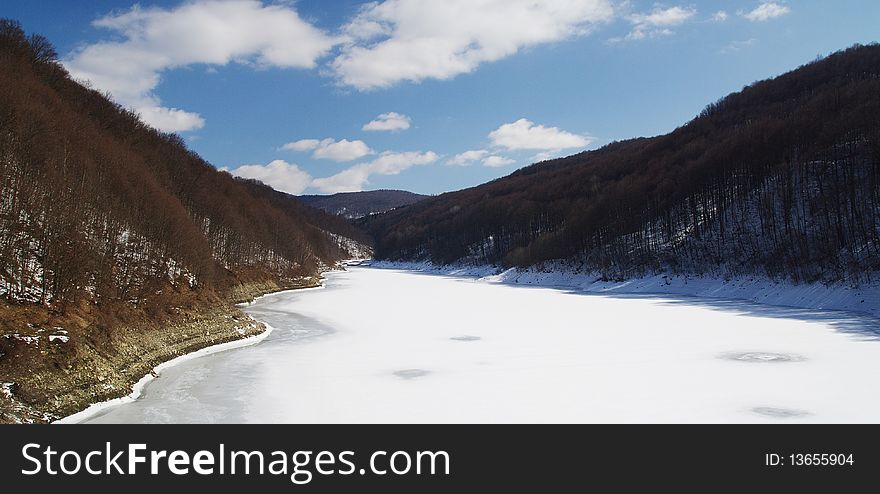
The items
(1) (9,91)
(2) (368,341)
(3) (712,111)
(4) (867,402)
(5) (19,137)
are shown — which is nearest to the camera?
(4) (867,402)

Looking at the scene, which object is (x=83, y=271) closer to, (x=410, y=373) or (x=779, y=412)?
(x=410, y=373)

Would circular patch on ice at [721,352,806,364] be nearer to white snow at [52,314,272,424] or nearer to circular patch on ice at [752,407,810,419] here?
circular patch on ice at [752,407,810,419]

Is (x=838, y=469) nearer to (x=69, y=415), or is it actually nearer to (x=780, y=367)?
(x=780, y=367)

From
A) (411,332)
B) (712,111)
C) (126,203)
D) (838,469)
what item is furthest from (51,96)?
(712,111)

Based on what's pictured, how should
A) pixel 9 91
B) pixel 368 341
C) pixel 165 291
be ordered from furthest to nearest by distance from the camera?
pixel 9 91 < pixel 165 291 < pixel 368 341


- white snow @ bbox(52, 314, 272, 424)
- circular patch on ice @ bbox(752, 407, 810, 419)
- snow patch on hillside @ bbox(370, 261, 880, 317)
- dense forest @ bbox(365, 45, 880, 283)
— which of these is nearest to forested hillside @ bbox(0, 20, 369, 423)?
white snow @ bbox(52, 314, 272, 424)

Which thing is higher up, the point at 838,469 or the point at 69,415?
the point at 69,415

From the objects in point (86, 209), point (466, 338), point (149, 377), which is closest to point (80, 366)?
point (149, 377)

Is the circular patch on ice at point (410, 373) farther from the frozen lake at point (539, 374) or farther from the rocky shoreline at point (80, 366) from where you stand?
the rocky shoreline at point (80, 366)
